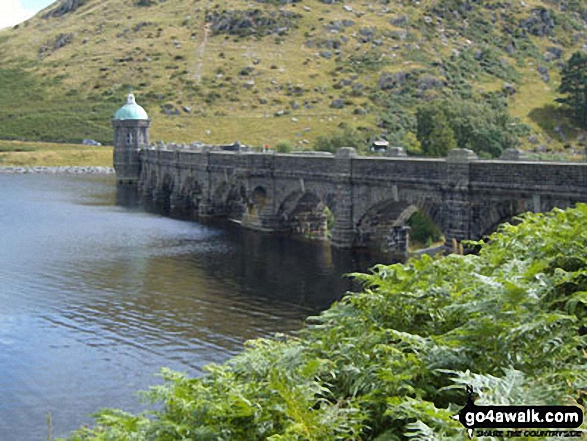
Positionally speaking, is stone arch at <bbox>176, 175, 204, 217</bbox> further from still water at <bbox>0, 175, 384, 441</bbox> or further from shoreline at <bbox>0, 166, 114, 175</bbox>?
shoreline at <bbox>0, 166, 114, 175</bbox>

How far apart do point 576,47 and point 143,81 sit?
246 feet

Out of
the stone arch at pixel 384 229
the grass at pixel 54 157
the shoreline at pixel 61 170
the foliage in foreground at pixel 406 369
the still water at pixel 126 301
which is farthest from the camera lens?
the grass at pixel 54 157

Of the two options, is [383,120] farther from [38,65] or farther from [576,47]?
[38,65]

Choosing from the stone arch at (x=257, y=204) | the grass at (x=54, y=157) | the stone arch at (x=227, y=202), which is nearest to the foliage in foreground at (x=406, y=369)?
the stone arch at (x=257, y=204)

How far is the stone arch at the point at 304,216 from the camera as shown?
49.9 metres

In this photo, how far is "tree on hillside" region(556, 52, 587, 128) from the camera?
104 m

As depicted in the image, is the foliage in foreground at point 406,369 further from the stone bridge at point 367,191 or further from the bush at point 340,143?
the bush at point 340,143

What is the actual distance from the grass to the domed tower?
73.1 ft

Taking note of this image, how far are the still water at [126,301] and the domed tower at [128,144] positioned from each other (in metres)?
33.0

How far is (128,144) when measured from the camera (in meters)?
89.6

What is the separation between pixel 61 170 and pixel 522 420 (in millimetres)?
107303

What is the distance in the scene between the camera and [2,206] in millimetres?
65188

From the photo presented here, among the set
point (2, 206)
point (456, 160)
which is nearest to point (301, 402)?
point (456, 160)

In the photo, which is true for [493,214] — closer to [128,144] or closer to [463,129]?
[463,129]
